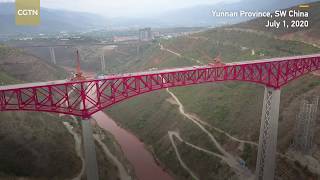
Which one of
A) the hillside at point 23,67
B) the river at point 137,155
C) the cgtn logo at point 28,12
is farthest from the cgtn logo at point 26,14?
the hillside at point 23,67

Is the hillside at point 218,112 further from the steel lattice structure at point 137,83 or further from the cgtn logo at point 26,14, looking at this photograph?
the cgtn logo at point 26,14

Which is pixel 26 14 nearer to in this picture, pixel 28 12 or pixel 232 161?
pixel 28 12

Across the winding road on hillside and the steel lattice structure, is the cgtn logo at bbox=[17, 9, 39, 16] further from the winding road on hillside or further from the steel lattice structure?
the winding road on hillside

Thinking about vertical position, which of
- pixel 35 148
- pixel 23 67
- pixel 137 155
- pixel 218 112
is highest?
pixel 23 67

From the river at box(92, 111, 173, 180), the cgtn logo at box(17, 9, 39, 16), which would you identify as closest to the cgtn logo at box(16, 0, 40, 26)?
the cgtn logo at box(17, 9, 39, 16)

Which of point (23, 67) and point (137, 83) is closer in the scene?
point (137, 83)

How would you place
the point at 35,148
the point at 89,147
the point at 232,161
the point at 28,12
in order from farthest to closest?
the point at 232,161 → the point at 35,148 → the point at 28,12 → the point at 89,147

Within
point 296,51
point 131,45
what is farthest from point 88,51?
point 296,51

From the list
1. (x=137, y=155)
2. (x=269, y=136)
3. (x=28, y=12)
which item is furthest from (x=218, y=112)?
(x=28, y=12)
